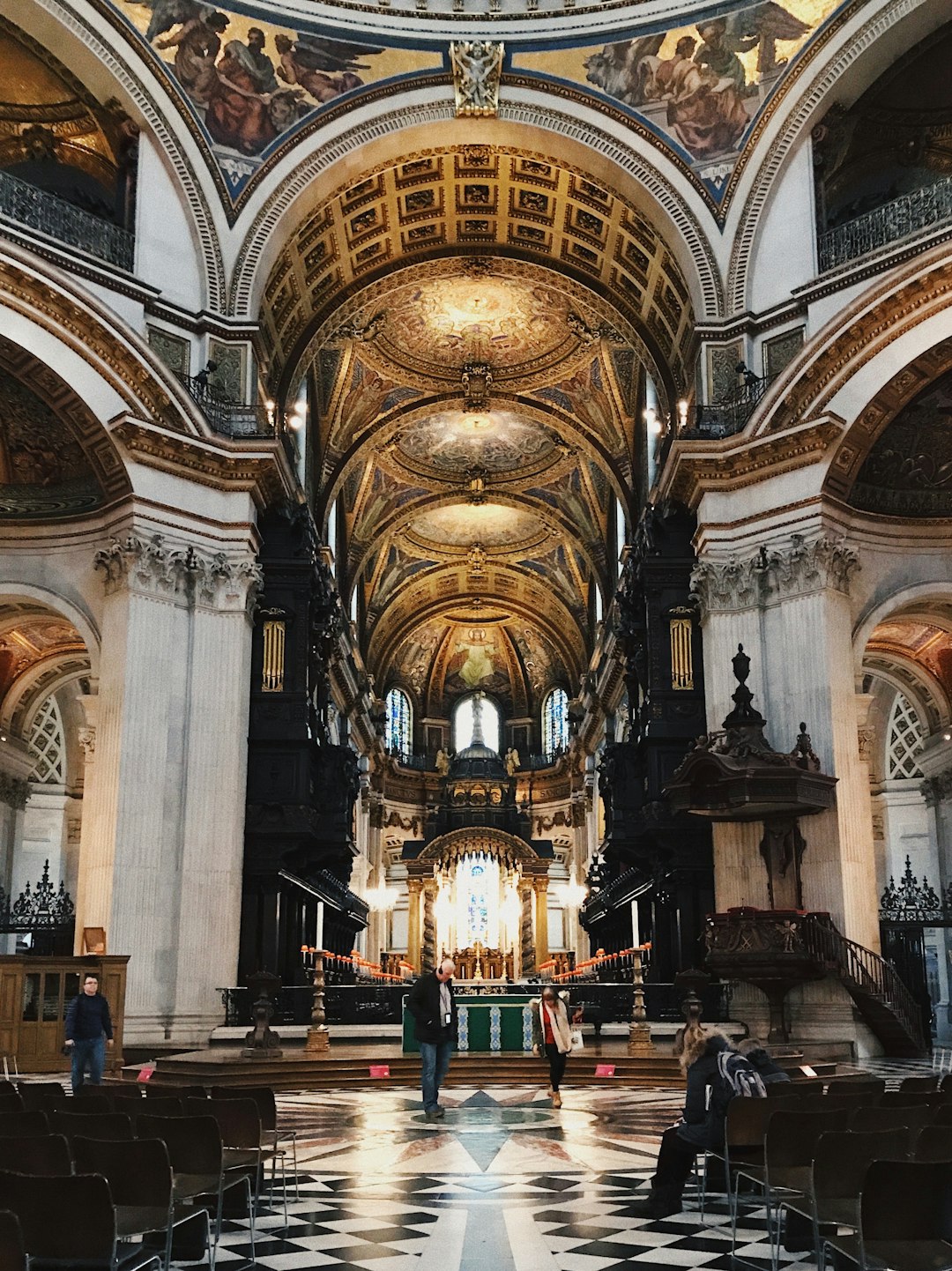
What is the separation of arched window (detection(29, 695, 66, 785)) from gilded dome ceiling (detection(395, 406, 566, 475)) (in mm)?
12551

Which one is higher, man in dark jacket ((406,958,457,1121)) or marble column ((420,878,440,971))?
marble column ((420,878,440,971))

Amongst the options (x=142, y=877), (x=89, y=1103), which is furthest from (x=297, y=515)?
(x=89, y=1103)

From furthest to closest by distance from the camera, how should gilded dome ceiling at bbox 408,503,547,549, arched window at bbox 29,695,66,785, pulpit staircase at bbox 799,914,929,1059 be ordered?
gilded dome ceiling at bbox 408,503,547,549, arched window at bbox 29,695,66,785, pulpit staircase at bbox 799,914,929,1059

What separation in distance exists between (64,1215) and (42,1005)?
12542 mm

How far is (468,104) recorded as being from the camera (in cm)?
2286

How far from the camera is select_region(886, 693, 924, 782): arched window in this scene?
2875 centimetres

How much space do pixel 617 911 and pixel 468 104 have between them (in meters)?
19.0

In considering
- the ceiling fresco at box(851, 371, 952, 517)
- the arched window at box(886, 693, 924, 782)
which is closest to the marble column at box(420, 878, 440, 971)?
the arched window at box(886, 693, 924, 782)

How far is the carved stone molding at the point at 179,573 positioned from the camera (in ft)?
66.2

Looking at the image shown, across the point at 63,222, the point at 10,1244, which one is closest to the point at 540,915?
the point at 63,222

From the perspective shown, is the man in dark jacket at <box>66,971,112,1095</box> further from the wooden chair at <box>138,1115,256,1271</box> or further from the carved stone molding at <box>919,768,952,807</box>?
the carved stone molding at <box>919,768,952,807</box>

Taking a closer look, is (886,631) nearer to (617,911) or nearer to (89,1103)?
(617,911)

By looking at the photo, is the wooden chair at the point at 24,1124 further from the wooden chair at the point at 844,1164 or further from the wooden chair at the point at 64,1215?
the wooden chair at the point at 844,1164

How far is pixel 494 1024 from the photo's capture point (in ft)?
59.8
